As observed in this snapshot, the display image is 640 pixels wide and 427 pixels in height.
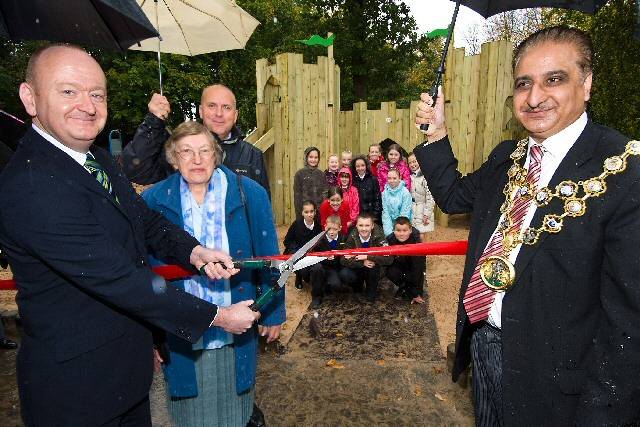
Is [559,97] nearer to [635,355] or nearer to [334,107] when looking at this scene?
[635,355]

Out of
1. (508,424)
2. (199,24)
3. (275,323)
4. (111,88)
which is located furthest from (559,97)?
(111,88)

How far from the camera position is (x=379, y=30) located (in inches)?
786

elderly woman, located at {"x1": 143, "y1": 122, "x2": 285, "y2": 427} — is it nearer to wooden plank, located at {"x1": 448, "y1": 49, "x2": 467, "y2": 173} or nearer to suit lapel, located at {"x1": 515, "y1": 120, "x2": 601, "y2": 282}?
suit lapel, located at {"x1": 515, "y1": 120, "x2": 601, "y2": 282}

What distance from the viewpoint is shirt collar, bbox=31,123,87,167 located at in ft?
5.69

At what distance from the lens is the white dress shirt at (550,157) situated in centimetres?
167

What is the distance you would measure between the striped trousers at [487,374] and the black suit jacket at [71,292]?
138cm

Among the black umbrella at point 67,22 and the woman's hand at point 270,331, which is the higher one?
the black umbrella at point 67,22

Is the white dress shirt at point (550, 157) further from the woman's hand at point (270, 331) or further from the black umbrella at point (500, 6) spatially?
the woman's hand at point (270, 331)

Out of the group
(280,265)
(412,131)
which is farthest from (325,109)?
(280,265)

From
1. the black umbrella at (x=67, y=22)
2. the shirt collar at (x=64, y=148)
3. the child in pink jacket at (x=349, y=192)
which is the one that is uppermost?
the black umbrella at (x=67, y=22)

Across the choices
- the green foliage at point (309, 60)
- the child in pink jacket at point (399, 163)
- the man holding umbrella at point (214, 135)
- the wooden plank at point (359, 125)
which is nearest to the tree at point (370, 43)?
the green foliage at point (309, 60)

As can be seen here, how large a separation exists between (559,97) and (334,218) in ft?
15.3

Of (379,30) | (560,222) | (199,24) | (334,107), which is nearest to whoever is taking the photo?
(560,222)

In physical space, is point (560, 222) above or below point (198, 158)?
below
